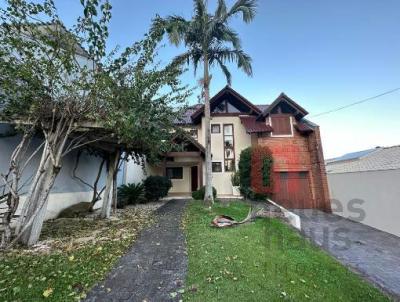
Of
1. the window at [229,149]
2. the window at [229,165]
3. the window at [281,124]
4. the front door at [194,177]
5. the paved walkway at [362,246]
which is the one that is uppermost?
the window at [281,124]

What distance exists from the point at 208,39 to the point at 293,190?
11902 mm

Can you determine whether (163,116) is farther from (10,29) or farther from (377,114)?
(377,114)

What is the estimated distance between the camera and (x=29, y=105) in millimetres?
5625

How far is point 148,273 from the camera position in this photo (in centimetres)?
411

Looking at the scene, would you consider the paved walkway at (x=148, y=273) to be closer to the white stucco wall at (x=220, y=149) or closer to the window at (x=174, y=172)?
the white stucco wall at (x=220, y=149)

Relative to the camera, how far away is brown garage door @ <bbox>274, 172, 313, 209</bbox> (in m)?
15.9

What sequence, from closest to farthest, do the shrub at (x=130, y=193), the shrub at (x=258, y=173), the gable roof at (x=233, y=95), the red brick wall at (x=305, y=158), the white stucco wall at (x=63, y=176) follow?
the white stucco wall at (x=63, y=176)
the shrub at (x=130, y=193)
the shrub at (x=258, y=173)
the red brick wall at (x=305, y=158)
the gable roof at (x=233, y=95)

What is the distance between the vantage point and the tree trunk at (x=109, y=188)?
8.94 metres

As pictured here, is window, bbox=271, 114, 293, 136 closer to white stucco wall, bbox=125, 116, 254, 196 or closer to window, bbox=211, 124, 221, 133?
white stucco wall, bbox=125, 116, 254, 196

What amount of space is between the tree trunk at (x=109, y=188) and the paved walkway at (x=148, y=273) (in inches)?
135

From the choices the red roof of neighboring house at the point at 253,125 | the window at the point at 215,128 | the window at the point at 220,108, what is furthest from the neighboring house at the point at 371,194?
the window at the point at 220,108

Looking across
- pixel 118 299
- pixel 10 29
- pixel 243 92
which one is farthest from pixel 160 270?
pixel 243 92

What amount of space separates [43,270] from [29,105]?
13.2 feet

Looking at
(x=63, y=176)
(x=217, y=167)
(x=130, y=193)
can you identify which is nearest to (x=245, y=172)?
(x=217, y=167)
